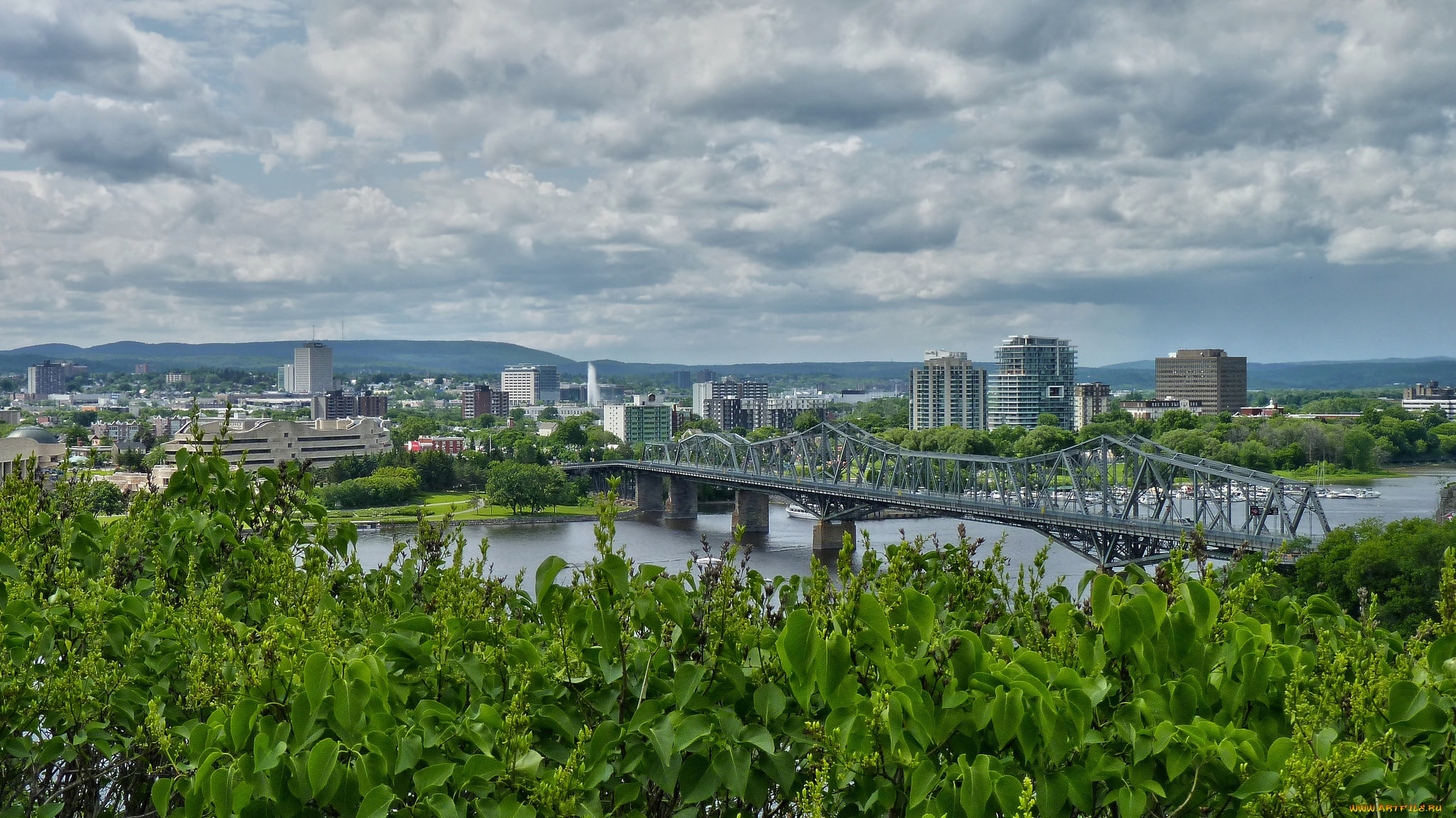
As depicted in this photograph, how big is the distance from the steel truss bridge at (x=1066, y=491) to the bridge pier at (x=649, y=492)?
0.85m

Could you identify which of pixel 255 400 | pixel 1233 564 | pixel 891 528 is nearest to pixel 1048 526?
pixel 891 528

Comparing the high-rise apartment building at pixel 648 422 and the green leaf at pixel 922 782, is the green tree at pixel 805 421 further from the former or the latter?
→ the green leaf at pixel 922 782

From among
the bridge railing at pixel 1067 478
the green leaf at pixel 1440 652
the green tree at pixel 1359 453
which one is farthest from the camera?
the green tree at pixel 1359 453

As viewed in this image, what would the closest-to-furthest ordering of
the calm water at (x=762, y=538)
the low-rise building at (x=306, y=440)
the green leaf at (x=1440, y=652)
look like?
the green leaf at (x=1440, y=652) → the calm water at (x=762, y=538) → the low-rise building at (x=306, y=440)

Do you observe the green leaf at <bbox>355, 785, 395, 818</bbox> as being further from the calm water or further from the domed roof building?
the domed roof building

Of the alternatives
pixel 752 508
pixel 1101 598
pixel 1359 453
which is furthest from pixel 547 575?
pixel 1359 453

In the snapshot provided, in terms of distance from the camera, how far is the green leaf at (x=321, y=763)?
202 centimetres

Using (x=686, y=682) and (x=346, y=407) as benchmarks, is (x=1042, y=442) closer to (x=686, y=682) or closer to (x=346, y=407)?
(x=686, y=682)

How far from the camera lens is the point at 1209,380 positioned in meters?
127

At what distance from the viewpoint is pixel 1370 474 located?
6875cm

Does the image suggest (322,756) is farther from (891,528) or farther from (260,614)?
(891,528)

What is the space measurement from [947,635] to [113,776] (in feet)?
7.31

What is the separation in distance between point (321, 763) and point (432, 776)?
0.19 metres

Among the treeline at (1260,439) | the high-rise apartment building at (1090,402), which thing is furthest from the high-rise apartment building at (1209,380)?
the treeline at (1260,439)
